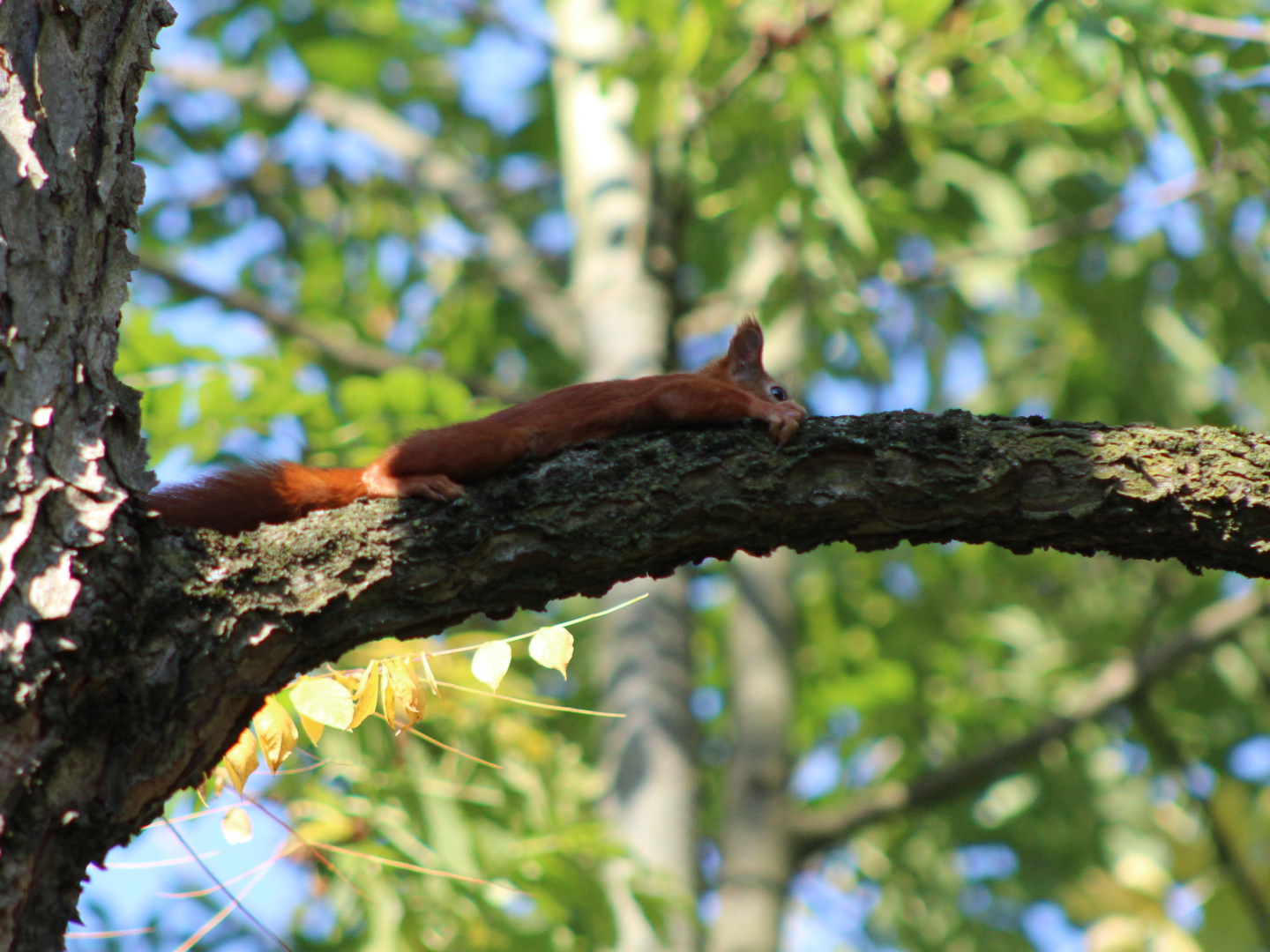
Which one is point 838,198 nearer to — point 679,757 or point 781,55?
point 781,55

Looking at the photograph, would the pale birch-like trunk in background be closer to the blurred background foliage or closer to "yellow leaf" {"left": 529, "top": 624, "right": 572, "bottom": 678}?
the blurred background foliage

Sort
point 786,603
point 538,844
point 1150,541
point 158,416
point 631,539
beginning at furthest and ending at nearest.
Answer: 1. point 786,603
2. point 158,416
3. point 538,844
4. point 1150,541
5. point 631,539

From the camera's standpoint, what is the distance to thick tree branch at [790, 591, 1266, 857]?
5.22m

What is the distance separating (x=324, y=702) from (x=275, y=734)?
0.43ft

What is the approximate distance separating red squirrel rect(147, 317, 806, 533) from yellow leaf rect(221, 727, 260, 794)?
43 centimetres

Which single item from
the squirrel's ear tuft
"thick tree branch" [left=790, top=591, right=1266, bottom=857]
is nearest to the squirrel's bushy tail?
the squirrel's ear tuft

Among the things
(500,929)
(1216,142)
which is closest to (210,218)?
(500,929)

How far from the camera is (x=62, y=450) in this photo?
1694mm

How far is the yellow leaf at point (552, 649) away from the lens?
6.92 ft

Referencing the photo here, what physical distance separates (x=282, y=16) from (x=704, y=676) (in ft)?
15.5

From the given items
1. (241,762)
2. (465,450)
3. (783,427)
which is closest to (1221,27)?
(783,427)

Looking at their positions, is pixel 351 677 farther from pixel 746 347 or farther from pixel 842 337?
pixel 842 337

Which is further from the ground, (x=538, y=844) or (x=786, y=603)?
(x=786, y=603)

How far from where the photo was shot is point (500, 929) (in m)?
3.85
